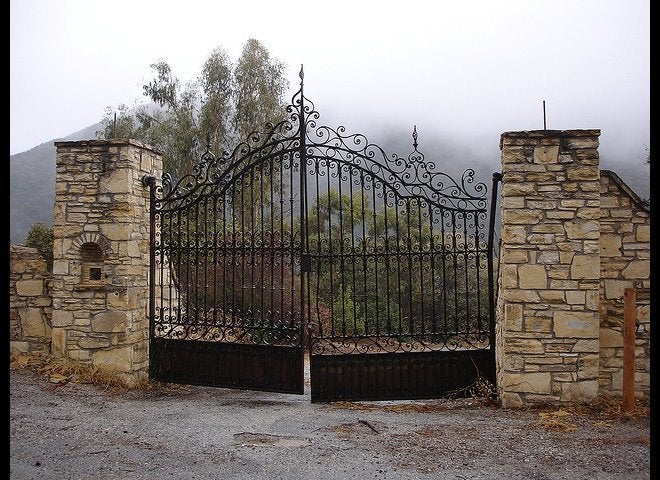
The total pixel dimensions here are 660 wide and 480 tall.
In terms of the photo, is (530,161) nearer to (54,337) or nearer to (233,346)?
(233,346)

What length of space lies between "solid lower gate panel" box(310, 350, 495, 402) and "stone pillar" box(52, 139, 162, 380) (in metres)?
2.44

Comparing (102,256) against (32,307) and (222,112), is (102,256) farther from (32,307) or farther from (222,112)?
(222,112)

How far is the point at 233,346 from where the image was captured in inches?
277

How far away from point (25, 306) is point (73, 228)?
132 centimetres

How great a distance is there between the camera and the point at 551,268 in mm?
6121

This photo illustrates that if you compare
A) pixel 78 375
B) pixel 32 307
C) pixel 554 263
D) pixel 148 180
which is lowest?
pixel 78 375

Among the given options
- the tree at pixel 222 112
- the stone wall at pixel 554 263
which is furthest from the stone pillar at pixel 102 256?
the tree at pixel 222 112

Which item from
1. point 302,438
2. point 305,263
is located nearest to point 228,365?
point 305,263

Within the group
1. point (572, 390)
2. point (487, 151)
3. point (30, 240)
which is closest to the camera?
point (572, 390)

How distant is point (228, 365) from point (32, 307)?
8.88 ft

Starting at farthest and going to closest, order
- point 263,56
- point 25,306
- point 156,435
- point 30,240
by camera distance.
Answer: point 263,56, point 30,240, point 25,306, point 156,435

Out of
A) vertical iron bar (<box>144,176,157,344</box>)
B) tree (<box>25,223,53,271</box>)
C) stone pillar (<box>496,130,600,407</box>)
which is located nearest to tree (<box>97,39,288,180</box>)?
tree (<box>25,223,53,271</box>)
